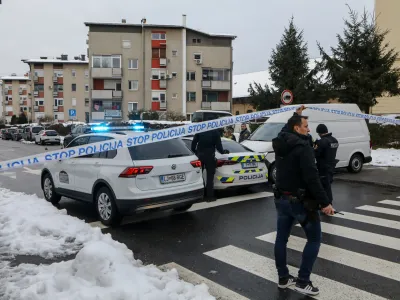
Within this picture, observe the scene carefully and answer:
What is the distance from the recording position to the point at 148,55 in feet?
176

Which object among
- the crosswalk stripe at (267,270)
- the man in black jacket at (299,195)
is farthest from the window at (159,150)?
the man in black jacket at (299,195)

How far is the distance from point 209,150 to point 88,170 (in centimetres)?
266

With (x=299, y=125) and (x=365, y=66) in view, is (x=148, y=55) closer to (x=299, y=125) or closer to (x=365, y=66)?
(x=365, y=66)

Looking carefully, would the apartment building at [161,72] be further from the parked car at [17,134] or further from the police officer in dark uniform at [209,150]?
the police officer in dark uniform at [209,150]

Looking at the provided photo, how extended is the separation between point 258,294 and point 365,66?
65.5 feet

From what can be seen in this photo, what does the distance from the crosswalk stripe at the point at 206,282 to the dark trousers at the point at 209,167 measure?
3868 mm

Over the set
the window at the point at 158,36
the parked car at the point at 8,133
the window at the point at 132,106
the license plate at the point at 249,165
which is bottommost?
the parked car at the point at 8,133

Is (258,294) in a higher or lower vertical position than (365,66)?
lower

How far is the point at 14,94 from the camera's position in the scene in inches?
4267

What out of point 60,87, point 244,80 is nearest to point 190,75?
point 244,80

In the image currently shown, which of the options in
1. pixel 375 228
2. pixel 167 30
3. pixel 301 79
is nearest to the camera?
pixel 375 228

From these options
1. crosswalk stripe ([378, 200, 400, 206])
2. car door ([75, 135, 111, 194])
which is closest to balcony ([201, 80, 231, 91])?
crosswalk stripe ([378, 200, 400, 206])

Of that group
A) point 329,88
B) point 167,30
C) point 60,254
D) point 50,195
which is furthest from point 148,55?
point 60,254

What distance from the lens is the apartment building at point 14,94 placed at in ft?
353
